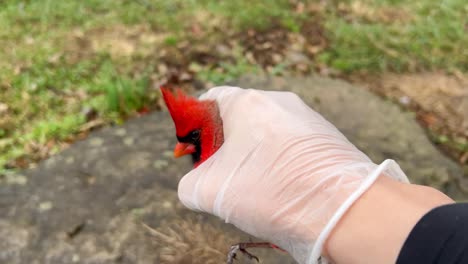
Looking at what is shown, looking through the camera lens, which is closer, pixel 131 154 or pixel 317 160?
A: pixel 317 160

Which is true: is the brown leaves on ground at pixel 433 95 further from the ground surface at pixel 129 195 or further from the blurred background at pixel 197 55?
the ground surface at pixel 129 195

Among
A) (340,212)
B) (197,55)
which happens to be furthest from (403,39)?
(340,212)

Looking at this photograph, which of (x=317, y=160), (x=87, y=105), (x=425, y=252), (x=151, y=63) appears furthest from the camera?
(x=151, y=63)

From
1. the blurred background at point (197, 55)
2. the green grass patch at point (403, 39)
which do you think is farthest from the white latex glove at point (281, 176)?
the green grass patch at point (403, 39)

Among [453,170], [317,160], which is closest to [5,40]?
[317,160]

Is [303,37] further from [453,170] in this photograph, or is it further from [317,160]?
[317,160]

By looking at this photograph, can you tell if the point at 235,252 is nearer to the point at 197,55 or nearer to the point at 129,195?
the point at 129,195

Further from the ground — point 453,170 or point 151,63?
point 151,63
